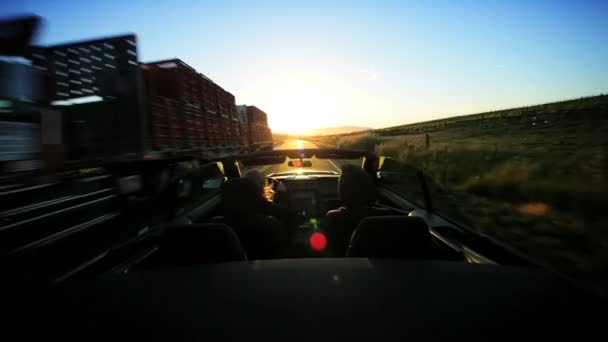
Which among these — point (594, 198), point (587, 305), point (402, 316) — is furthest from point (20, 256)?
point (594, 198)

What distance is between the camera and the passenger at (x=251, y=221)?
8.86 ft

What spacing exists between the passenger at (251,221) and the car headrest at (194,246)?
41.7 inches

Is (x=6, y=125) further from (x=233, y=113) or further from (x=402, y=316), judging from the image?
(x=233, y=113)

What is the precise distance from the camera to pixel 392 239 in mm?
1683

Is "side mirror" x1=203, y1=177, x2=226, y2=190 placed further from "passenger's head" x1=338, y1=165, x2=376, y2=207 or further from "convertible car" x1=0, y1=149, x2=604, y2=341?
"passenger's head" x1=338, y1=165, x2=376, y2=207

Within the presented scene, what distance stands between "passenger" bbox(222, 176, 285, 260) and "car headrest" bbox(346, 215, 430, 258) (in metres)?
1.13

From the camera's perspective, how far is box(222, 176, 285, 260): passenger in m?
2.70

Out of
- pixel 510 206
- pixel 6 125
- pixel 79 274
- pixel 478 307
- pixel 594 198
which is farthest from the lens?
pixel 510 206

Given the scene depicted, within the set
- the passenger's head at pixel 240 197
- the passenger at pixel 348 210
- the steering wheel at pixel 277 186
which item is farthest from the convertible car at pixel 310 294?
the steering wheel at pixel 277 186

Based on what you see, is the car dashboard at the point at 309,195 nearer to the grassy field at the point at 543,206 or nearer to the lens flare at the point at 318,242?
the lens flare at the point at 318,242

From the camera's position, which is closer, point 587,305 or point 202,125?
point 587,305

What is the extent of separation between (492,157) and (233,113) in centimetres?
1303

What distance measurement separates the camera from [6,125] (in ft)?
14.3

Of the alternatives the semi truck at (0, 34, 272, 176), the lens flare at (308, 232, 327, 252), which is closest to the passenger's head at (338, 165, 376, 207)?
the lens flare at (308, 232, 327, 252)
